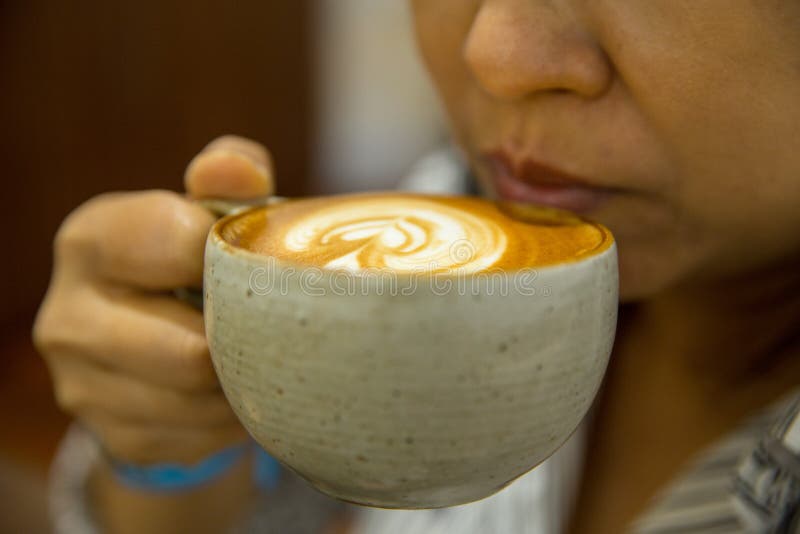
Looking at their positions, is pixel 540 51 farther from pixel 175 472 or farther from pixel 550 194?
pixel 175 472

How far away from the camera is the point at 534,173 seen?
696 millimetres

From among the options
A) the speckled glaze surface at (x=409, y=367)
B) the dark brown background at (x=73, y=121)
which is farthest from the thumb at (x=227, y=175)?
the dark brown background at (x=73, y=121)

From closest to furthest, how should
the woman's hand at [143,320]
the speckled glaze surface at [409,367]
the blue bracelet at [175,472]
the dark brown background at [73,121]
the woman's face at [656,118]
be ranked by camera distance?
the speckled glaze surface at [409,367] < the woman's face at [656,118] < the woman's hand at [143,320] < the blue bracelet at [175,472] < the dark brown background at [73,121]

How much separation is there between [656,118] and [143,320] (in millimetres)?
535

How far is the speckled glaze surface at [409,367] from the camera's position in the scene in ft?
1.35

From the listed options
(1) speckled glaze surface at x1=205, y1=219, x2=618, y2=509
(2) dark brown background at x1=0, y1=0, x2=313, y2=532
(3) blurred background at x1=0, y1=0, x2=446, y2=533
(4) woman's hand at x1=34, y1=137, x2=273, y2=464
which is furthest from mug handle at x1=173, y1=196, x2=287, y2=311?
(2) dark brown background at x1=0, y1=0, x2=313, y2=532

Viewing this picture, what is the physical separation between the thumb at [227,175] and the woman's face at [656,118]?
254 mm

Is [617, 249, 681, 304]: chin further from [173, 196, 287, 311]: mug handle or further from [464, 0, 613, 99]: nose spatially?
[173, 196, 287, 311]: mug handle

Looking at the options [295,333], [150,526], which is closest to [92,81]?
[150,526]

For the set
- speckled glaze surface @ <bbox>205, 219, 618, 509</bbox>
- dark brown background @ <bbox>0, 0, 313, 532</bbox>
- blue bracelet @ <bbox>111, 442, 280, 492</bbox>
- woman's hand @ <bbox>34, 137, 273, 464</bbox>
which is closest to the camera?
speckled glaze surface @ <bbox>205, 219, 618, 509</bbox>

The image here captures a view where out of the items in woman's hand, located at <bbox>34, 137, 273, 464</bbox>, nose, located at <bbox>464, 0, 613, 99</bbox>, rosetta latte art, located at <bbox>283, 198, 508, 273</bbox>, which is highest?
nose, located at <bbox>464, 0, 613, 99</bbox>

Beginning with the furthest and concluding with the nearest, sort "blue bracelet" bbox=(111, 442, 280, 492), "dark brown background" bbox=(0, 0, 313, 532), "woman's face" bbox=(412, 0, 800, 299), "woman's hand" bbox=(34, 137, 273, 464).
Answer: "dark brown background" bbox=(0, 0, 313, 532) < "blue bracelet" bbox=(111, 442, 280, 492) < "woman's hand" bbox=(34, 137, 273, 464) < "woman's face" bbox=(412, 0, 800, 299)

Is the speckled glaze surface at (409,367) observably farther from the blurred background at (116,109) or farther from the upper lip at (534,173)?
the blurred background at (116,109)

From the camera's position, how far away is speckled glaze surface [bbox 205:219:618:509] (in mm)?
411
